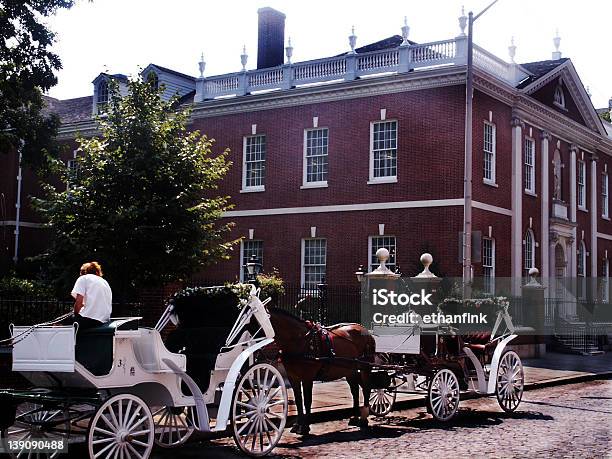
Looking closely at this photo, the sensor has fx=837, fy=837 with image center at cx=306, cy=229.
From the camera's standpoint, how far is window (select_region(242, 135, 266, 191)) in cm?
3219

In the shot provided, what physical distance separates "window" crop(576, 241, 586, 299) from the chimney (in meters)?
15.9

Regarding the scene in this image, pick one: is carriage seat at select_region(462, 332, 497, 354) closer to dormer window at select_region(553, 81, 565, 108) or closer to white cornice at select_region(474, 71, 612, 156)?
white cornice at select_region(474, 71, 612, 156)

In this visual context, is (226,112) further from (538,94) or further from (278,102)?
(538,94)

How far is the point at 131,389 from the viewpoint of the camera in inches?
380

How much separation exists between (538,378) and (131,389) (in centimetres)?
1421

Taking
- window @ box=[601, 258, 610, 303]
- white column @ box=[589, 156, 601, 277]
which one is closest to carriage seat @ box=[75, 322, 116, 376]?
white column @ box=[589, 156, 601, 277]

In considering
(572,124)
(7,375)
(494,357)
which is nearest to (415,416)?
(494,357)

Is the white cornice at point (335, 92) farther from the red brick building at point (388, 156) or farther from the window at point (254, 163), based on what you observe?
the window at point (254, 163)

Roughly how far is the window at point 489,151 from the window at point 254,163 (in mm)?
8328

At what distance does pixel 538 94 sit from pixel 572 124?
10.9ft

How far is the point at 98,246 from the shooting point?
16547mm

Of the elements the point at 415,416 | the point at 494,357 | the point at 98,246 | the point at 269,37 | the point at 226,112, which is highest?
the point at 269,37

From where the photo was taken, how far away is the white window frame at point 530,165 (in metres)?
32.7

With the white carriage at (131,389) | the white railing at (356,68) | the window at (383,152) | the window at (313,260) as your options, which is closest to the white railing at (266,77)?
the white railing at (356,68)
